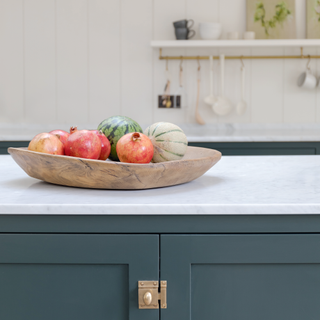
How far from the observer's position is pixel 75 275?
66 centimetres

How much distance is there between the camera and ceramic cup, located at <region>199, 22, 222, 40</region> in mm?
2699

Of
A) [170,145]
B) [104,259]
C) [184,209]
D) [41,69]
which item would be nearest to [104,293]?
[104,259]

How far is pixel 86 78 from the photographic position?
2.95 metres

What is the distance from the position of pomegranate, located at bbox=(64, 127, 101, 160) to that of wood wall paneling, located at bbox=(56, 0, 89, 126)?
7.29 ft

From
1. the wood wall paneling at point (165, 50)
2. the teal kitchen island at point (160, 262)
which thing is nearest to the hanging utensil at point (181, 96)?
the wood wall paneling at point (165, 50)

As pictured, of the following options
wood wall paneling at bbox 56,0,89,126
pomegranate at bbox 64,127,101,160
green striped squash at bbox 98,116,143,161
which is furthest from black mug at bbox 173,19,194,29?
pomegranate at bbox 64,127,101,160

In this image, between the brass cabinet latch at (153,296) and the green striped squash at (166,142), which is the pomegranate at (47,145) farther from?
the brass cabinet latch at (153,296)

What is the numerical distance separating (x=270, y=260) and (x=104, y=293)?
0.99 feet

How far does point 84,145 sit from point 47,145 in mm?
79

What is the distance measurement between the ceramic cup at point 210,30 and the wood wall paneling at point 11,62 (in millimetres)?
1431

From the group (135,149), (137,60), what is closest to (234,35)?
(137,60)

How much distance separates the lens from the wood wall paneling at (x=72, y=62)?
291cm

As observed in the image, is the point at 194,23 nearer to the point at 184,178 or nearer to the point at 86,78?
the point at 86,78

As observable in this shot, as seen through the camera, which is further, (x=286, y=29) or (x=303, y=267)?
(x=286, y=29)
